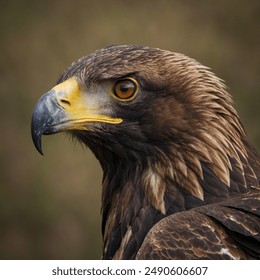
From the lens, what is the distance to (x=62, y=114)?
300 cm

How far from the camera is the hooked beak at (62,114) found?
117 inches

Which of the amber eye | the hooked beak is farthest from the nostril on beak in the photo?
the amber eye

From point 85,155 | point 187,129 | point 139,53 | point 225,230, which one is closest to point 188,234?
point 225,230

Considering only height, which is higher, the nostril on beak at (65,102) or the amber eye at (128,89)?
the amber eye at (128,89)

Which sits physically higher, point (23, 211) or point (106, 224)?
point (106, 224)

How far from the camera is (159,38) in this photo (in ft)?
20.8

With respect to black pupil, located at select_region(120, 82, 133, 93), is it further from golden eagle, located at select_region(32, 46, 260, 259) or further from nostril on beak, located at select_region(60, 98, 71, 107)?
nostril on beak, located at select_region(60, 98, 71, 107)

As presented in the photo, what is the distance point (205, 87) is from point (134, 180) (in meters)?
0.37

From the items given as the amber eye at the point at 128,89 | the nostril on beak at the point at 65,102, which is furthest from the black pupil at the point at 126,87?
the nostril on beak at the point at 65,102

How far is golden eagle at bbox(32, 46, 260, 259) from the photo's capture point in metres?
2.98

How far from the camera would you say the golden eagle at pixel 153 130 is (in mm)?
2977

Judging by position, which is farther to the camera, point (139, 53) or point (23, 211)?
point (23, 211)

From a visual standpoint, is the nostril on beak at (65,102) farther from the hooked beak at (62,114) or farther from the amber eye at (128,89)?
the amber eye at (128,89)

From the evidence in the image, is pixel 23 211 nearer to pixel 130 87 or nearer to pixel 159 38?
pixel 159 38
